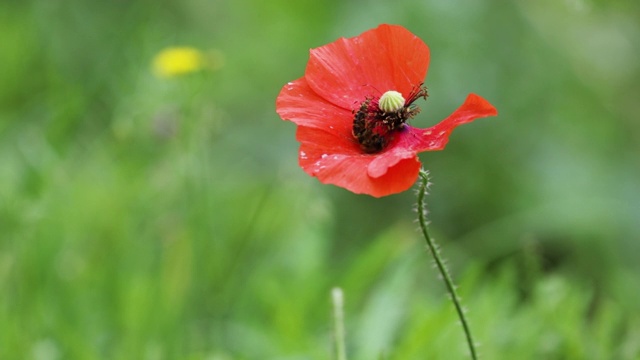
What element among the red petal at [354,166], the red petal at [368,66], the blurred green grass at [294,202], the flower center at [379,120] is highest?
the blurred green grass at [294,202]

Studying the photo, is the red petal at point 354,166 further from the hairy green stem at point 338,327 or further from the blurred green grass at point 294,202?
the blurred green grass at point 294,202

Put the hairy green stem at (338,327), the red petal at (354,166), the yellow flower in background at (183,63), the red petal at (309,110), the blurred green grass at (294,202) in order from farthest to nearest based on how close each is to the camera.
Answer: the yellow flower in background at (183,63)
the blurred green grass at (294,202)
the hairy green stem at (338,327)
the red petal at (309,110)
the red petal at (354,166)

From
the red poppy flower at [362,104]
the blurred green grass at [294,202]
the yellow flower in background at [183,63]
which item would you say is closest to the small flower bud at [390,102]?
the red poppy flower at [362,104]

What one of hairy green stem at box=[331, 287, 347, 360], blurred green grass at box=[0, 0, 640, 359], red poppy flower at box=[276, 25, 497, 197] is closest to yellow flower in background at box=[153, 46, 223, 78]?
blurred green grass at box=[0, 0, 640, 359]

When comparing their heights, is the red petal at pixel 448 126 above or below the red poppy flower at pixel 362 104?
below

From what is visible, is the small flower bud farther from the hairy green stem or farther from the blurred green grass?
→ the blurred green grass

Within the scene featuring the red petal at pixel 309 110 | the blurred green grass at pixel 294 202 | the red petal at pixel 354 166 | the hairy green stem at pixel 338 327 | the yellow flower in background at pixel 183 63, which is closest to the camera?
the red petal at pixel 354 166

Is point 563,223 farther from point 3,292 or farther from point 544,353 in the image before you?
point 3,292
